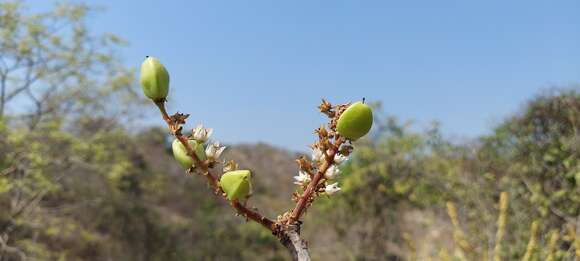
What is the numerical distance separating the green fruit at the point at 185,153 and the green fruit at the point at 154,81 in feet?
0.18

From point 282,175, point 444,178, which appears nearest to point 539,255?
point 444,178

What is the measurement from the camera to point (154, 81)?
0.64 m

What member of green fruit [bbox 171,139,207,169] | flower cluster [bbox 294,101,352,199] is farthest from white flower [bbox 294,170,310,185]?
green fruit [bbox 171,139,207,169]

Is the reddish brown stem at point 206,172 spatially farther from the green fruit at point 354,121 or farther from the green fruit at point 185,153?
the green fruit at point 354,121

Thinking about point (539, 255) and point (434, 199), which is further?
point (434, 199)

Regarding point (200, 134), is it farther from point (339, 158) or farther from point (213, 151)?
point (339, 158)

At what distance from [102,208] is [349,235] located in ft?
21.6

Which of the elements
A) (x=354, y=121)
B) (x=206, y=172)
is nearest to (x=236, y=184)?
(x=206, y=172)

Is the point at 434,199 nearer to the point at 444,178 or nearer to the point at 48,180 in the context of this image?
the point at 444,178

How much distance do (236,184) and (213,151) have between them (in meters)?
0.07

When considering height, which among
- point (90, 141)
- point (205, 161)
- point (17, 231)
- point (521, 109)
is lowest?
point (205, 161)

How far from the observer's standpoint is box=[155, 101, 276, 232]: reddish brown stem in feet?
2.03

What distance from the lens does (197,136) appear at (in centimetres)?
66

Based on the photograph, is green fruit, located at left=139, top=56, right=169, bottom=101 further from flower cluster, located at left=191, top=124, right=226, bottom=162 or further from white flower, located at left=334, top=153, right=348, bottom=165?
white flower, located at left=334, top=153, right=348, bottom=165
